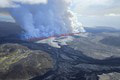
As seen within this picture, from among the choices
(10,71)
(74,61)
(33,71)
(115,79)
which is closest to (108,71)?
(115,79)

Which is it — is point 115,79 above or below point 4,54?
below

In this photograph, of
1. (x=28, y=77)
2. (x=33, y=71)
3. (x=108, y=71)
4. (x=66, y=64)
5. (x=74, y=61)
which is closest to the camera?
(x=28, y=77)

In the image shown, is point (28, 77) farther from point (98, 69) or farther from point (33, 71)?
point (98, 69)

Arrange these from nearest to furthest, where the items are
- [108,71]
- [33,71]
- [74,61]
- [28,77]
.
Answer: [28,77]
[33,71]
[108,71]
[74,61]

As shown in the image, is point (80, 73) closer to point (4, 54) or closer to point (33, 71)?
point (33, 71)

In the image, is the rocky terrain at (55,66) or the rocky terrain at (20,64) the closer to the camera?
the rocky terrain at (20,64)

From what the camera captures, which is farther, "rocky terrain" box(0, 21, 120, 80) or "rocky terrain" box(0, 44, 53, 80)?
"rocky terrain" box(0, 21, 120, 80)

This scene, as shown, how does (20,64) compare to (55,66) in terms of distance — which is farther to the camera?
(55,66)

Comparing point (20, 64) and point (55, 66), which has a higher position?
point (20, 64)

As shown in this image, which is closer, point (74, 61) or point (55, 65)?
point (55, 65)
